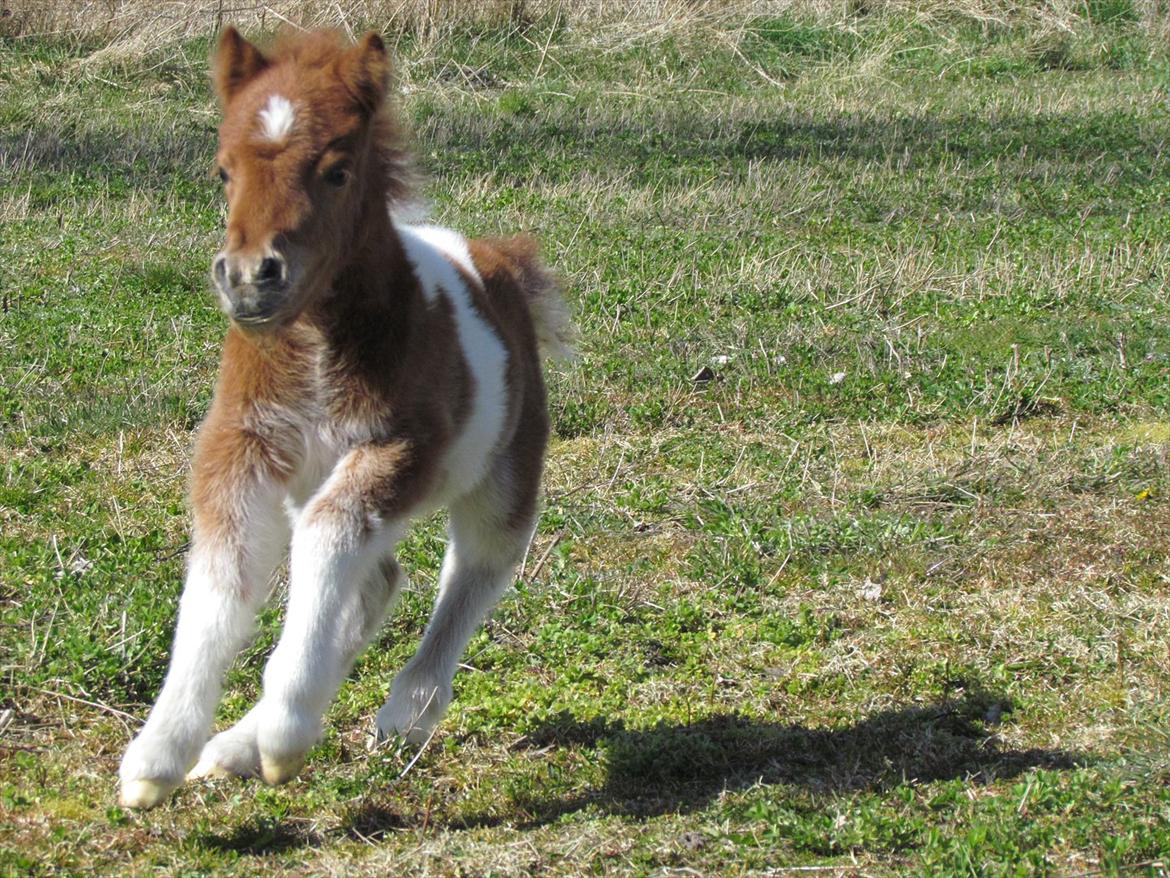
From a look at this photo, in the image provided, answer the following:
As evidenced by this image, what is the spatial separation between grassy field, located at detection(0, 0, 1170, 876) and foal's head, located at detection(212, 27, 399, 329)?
4.82 ft

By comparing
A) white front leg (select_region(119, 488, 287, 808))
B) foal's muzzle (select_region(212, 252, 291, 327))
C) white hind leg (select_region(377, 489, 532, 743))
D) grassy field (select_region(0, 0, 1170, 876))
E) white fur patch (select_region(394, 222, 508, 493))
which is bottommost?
grassy field (select_region(0, 0, 1170, 876))

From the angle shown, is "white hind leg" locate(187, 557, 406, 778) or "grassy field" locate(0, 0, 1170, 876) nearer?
"white hind leg" locate(187, 557, 406, 778)

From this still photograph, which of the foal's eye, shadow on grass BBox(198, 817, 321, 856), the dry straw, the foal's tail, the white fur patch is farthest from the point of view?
the dry straw

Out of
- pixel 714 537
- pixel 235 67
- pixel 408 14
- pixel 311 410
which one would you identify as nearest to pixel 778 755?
pixel 714 537

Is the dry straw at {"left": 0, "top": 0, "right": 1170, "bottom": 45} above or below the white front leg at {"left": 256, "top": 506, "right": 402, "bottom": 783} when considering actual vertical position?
below

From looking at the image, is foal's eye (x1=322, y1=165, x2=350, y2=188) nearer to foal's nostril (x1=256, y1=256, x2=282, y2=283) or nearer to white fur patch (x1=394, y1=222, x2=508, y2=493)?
foal's nostril (x1=256, y1=256, x2=282, y2=283)

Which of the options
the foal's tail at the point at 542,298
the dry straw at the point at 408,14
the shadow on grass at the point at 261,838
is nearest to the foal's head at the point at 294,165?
the foal's tail at the point at 542,298

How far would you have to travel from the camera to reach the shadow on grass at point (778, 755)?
4383 millimetres

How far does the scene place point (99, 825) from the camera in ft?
13.1

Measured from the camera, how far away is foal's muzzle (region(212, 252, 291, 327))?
354 cm

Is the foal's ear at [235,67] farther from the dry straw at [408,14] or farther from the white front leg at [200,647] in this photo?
the dry straw at [408,14]

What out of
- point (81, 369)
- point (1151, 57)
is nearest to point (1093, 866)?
point (81, 369)

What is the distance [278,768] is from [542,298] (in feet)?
7.41

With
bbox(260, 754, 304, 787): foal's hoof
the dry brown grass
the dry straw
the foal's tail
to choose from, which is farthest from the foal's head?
the dry straw
